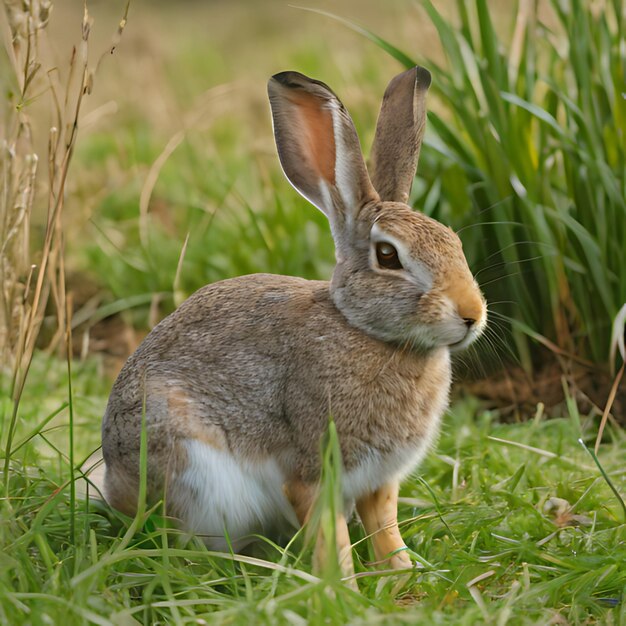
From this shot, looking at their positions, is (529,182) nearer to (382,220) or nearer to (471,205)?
(471,205)

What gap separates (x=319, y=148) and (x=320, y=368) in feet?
2.43

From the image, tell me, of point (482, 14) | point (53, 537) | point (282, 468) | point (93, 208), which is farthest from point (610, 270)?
point (93, 208)

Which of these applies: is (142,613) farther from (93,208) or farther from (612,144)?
(93,208)

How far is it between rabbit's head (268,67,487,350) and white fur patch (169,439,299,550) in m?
0.58

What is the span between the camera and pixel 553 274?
4.59m

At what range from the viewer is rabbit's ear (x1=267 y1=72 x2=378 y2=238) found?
10.9 ft

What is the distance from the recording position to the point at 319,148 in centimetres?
347

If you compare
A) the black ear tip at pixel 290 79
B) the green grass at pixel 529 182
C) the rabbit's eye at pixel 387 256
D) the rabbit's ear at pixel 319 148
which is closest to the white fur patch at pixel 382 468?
the rabbit's eye at pixel 387 256

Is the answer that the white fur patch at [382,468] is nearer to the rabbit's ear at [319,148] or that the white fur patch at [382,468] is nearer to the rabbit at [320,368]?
the rabbit at [320,368]

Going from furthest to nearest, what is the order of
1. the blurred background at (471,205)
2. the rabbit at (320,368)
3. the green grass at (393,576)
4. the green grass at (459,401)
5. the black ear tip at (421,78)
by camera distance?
the blurred background at (471,205) < the black ear tip at (421,78) < the rabbit at (320,368) < the green grass at (459,401) < the green grass at (393,576)

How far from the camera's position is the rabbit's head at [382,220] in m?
3.13

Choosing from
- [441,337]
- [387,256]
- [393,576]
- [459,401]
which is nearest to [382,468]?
[393,576]

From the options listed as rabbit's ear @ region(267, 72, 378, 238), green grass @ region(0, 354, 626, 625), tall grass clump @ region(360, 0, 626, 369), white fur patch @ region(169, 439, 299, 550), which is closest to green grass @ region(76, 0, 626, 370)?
tall grass clump @ region(360, 0, 626, 369)

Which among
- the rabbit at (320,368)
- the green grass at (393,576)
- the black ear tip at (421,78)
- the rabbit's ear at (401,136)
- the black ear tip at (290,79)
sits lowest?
the green grass at (393,576)
